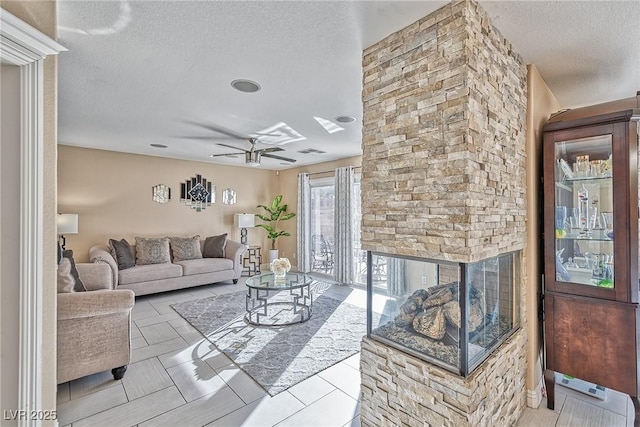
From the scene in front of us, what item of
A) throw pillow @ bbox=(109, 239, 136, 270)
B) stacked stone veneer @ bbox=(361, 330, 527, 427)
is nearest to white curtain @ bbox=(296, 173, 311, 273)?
throw pillow @ bbox=(109, 239, 136, 270)

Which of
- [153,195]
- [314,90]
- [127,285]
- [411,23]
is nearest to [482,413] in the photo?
[411,23]

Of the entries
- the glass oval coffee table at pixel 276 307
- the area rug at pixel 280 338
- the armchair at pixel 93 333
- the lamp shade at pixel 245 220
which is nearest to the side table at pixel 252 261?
the lamp shade at pixel 245 220

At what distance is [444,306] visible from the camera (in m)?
1.80

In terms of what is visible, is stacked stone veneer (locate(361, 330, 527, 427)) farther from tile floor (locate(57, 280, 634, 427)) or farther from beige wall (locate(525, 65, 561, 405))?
tile floor (locate(57, 280, 634, 427))

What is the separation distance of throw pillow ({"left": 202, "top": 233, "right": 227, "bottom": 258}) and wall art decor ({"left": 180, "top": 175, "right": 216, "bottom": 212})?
88 centimetres

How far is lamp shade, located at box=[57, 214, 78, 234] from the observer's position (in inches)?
171

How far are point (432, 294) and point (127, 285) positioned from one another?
186 inches

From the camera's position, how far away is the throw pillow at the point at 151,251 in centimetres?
518

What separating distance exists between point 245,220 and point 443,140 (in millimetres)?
5544

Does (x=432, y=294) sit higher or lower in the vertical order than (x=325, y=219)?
lower

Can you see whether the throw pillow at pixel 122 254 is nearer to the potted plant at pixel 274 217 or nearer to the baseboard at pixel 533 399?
the potted plant at pixel 274 217

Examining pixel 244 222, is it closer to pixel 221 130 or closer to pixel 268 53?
pixel 221 130

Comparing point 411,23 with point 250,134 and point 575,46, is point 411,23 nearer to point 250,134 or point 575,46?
point 575,46

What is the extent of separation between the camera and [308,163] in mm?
6730
